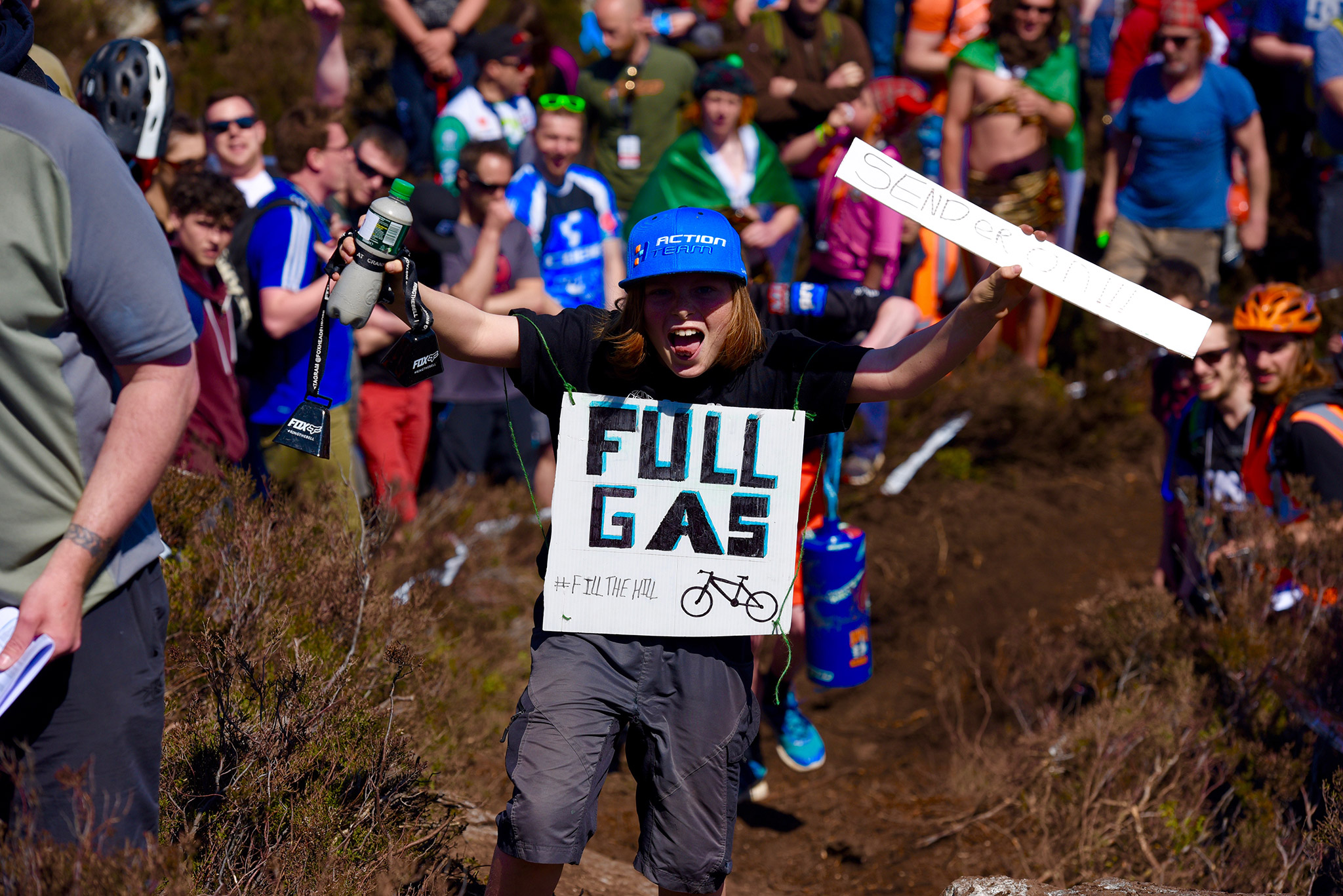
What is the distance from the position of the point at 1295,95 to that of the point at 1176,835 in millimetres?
7237

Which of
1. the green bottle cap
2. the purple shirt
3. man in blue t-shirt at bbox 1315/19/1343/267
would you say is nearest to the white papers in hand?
the green bottle cap

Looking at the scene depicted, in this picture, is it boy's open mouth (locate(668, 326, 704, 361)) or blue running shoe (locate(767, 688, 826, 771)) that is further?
blue running shoe (locate(767, 688, 826, 771))

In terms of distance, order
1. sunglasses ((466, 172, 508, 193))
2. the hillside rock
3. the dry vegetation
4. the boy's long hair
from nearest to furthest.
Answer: the boy's long hair
the hillside rock
the dry vegetation
sunglasses ((466, 172, 508, 193))

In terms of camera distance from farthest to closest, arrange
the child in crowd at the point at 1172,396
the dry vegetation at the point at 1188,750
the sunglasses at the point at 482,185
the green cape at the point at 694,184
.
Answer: the green cape at the point at 694,184, the sunglasses at the point at 482,185, the child in crowd at the point at 1172,396, the dry vegetation at the point at 1188,750

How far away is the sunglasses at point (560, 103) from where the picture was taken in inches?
271

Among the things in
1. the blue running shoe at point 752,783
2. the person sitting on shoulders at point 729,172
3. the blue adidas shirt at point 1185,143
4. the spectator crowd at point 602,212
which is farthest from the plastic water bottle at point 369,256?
the blue adidas shirt at point 1185,143

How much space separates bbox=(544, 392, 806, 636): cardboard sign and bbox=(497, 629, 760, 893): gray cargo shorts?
0.45ft

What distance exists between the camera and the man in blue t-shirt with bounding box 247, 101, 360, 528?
496cm

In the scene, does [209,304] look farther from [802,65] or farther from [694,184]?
[802,65]

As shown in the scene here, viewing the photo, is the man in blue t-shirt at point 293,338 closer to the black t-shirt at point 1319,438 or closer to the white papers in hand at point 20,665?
the white papers in hand at point 20,665

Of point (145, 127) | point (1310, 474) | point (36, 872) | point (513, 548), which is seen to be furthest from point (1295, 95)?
point (36, 872)

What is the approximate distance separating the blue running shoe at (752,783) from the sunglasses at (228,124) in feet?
11.8

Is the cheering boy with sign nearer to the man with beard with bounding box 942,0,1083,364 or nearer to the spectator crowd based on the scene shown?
the spectator crowd

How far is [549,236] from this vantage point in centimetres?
692
